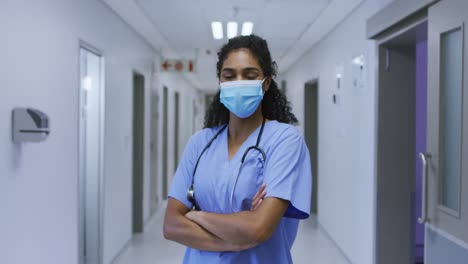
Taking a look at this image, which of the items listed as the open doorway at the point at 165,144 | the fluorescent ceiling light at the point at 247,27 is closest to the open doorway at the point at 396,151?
the fluorescent ceiling light at the point at 247,27

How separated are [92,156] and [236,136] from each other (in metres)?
2.77

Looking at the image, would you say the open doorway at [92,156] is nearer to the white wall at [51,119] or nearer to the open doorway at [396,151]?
the white wall at [51,119]

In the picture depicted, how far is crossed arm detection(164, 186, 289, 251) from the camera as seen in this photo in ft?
4.03

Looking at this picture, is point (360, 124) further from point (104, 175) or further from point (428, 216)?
point (104, 175)

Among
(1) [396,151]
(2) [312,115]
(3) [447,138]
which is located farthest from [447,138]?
(2) [312,115]

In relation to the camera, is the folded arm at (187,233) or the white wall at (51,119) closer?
the folded arm at (187,233)

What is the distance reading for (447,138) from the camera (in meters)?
2.22

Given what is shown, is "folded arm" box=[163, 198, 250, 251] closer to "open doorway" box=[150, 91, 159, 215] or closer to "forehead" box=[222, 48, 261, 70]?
"forehead" box=[222, 48, 261, 70]

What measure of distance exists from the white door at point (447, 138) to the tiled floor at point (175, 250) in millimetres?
2262

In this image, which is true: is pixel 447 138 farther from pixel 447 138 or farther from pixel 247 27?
pixel 247 27

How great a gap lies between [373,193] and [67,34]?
8.14 ft

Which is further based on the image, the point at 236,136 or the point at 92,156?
the point at 92,156

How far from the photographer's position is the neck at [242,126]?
4.68 feet

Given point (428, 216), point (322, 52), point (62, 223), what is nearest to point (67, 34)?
point (62, 223)
